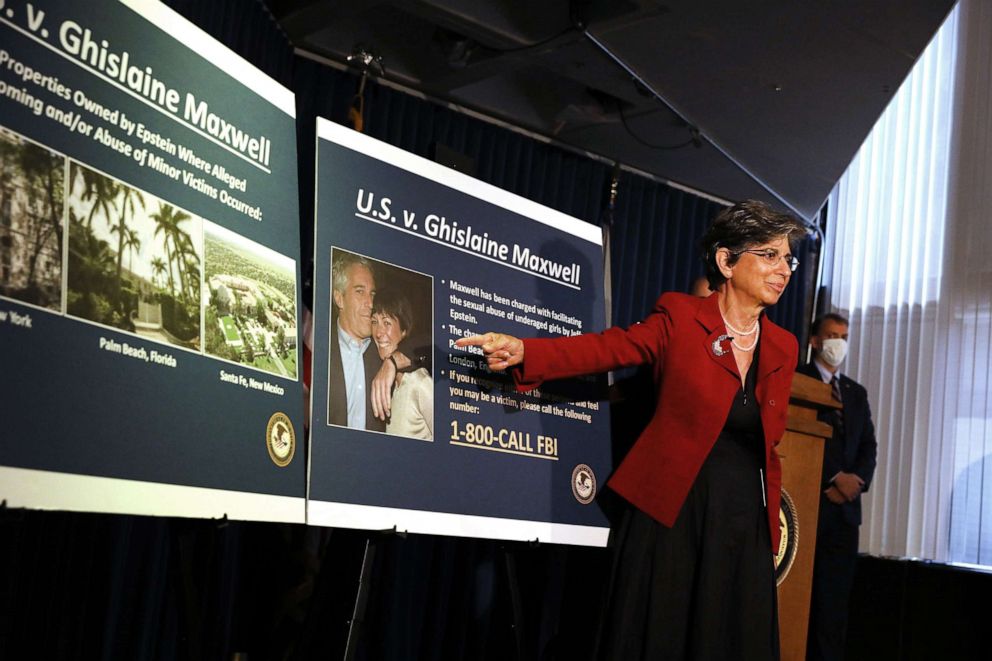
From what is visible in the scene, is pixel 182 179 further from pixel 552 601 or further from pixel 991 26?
pixel 991 26

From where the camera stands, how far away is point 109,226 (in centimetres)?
167

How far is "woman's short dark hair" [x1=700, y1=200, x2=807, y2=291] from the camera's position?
2723 millimetres

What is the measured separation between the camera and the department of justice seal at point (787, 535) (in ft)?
10.7

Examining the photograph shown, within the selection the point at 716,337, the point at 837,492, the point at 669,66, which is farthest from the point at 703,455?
the point at 837,492

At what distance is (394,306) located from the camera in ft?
7.69

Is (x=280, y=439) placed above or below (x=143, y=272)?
below

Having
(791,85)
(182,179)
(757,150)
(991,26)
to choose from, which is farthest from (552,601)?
(991,26)

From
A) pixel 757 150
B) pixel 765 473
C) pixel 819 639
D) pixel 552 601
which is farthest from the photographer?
pixel 552 601

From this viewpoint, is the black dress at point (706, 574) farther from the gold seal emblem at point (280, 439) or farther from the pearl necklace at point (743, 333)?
the gold seal emblem at point (280, 439)

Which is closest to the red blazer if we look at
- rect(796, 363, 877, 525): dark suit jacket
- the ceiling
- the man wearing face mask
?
the ceiling

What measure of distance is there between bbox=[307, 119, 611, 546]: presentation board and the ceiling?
1.15 m

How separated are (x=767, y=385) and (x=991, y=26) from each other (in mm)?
4573

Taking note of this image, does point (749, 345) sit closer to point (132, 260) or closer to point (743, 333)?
point (743, 333)

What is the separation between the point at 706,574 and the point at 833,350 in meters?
3.10
